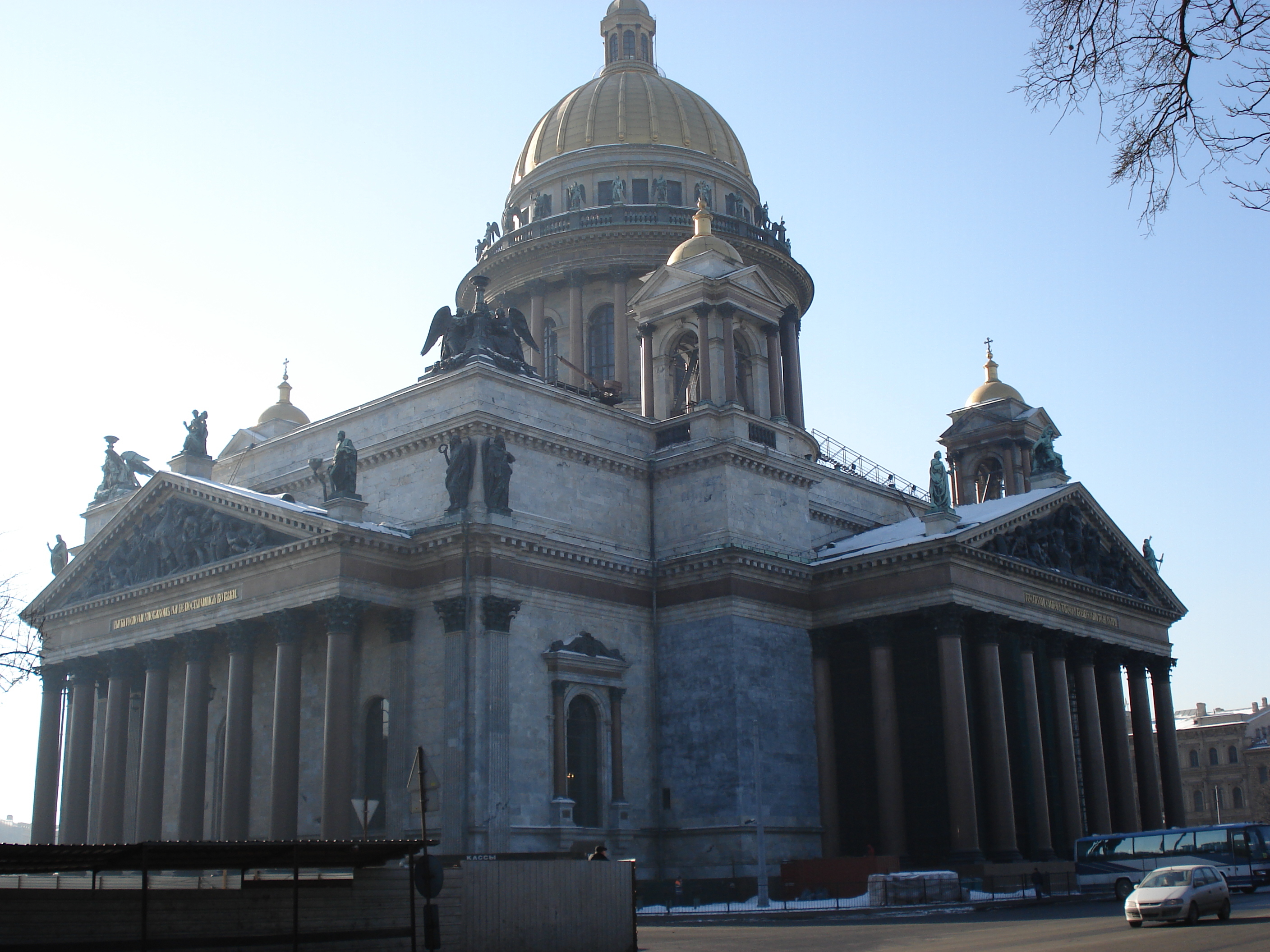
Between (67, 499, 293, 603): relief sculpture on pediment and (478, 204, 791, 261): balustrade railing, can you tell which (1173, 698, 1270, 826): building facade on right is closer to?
(478, 204, 791, 261): balustrade railing

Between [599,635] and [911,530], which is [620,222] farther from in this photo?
[599,635]

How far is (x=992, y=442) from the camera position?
6128 cm

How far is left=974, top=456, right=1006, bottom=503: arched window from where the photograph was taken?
6181 cm

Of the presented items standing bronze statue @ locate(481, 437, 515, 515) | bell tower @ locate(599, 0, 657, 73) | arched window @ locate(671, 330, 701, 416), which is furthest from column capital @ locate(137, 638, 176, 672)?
bell tower @ locate(599, 0, 657, 73)

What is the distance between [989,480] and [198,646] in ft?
118

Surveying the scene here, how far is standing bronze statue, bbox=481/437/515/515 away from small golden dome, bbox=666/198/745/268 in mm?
13585

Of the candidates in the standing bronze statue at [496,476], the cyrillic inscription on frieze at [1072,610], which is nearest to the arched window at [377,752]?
the standing bronze statue at [496,476]

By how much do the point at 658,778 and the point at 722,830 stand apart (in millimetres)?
2978

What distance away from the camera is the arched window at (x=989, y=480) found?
61.8m

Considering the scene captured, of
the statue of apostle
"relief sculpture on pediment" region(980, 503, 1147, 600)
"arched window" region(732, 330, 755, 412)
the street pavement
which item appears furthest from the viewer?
"arched window" region(732, 330, 755, 412)

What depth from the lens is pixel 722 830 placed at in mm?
41219

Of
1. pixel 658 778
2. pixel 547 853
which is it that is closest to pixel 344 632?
pixel 547 853

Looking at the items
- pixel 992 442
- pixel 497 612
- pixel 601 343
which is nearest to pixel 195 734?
pixel 497 612

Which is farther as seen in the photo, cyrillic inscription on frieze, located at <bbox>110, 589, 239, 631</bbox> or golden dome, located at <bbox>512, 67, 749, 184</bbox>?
golden dome, located at <bbox>512, 67, 749, 184</bbox>
